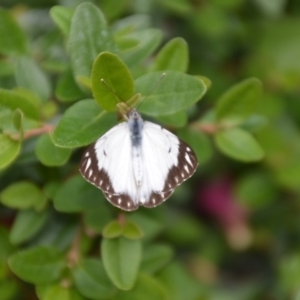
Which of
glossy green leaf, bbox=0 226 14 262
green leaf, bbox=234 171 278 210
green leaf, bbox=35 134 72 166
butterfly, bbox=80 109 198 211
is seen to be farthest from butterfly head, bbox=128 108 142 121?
green leaf, bbox=234 171 278 210

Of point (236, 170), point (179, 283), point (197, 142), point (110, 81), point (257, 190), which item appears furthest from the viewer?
point (236, 170)

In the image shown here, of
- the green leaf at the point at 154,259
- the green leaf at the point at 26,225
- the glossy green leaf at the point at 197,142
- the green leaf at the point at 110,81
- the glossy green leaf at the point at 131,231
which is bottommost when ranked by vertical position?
the green leaf at the point at 154,259

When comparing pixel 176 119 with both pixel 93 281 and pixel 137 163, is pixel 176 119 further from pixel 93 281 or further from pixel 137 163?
pixel 93 281

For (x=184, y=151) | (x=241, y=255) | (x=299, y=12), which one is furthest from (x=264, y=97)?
(x=184, y=151)

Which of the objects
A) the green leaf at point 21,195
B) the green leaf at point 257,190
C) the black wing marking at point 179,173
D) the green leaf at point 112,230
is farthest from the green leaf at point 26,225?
the green leaf at point 257,190

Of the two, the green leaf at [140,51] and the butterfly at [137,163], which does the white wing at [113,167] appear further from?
the green leaf at [140,51]

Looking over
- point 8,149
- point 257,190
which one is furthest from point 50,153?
point 257,190
